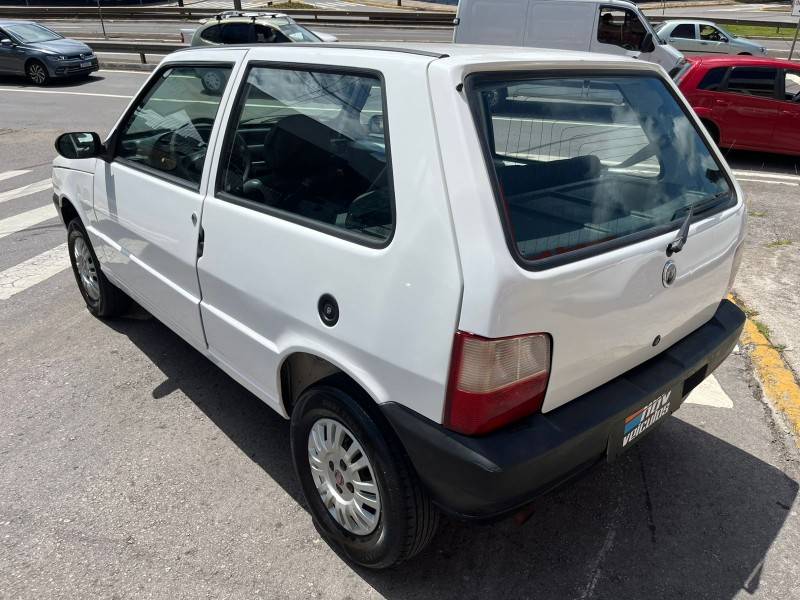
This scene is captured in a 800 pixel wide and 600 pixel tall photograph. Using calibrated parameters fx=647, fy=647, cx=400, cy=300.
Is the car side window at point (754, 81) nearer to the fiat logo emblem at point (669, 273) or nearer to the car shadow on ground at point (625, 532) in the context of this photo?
the car shadow on ground at point (625, 532)

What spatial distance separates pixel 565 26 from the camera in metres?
12.7

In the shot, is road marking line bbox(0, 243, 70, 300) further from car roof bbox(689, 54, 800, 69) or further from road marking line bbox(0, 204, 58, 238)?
car roof bbox(689, 54, 800, 69)

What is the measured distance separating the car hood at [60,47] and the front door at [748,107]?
16.0 m

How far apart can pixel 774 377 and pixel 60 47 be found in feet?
63.3

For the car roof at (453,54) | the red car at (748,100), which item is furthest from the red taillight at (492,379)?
the red car at (748,100)

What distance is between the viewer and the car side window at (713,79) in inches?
382

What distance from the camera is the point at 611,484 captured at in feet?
10.0

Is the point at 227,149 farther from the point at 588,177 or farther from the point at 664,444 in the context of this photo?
the point at 664,444

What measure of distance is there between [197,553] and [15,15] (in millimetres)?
41570

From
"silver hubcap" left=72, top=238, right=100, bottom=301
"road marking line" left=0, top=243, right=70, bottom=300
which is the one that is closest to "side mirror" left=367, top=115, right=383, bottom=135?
"silver hubcap" left=72, top=238, right=100, bottom=301

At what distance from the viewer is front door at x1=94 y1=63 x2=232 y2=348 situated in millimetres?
3068

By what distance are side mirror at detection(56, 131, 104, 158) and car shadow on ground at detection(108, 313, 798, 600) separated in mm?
1726

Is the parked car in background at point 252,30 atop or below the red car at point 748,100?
atop

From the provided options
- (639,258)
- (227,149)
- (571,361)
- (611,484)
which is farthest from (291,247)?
(611,484)
